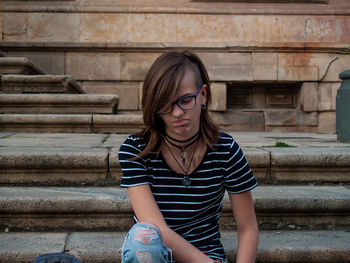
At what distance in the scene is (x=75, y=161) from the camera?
2.63 meters

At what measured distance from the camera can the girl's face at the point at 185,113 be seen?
1.54m

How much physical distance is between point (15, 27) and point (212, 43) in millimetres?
3263

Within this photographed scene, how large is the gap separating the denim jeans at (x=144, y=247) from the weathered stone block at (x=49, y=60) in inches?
223

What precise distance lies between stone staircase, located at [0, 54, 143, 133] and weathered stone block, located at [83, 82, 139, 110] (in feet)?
2.85

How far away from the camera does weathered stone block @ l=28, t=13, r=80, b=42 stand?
6617mm

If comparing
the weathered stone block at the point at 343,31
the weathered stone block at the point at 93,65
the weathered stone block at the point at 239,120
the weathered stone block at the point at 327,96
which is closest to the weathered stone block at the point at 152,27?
the weathered stone block at the point at 93,65

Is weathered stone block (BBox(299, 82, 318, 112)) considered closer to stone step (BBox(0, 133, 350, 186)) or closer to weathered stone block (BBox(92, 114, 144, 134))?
weathered stone block (BBox(92, 114, 144, 134))

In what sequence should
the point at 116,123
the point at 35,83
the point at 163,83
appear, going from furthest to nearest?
the point at 35,83
the point at 116,123
the point at 163,83

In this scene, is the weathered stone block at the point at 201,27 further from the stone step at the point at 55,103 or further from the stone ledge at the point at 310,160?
the stone ledge at the point at 310,160

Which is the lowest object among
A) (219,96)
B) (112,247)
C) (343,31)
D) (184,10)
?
(112,247)

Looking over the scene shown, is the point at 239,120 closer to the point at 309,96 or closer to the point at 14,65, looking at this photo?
the point at 309,96

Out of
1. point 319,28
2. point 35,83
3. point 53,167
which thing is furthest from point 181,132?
point 319,28

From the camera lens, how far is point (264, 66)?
6730 mm

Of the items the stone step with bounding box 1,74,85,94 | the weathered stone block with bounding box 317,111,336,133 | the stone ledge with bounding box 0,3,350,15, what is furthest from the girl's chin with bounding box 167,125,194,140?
the weathered stone block with bounding box 317,111,336,133
